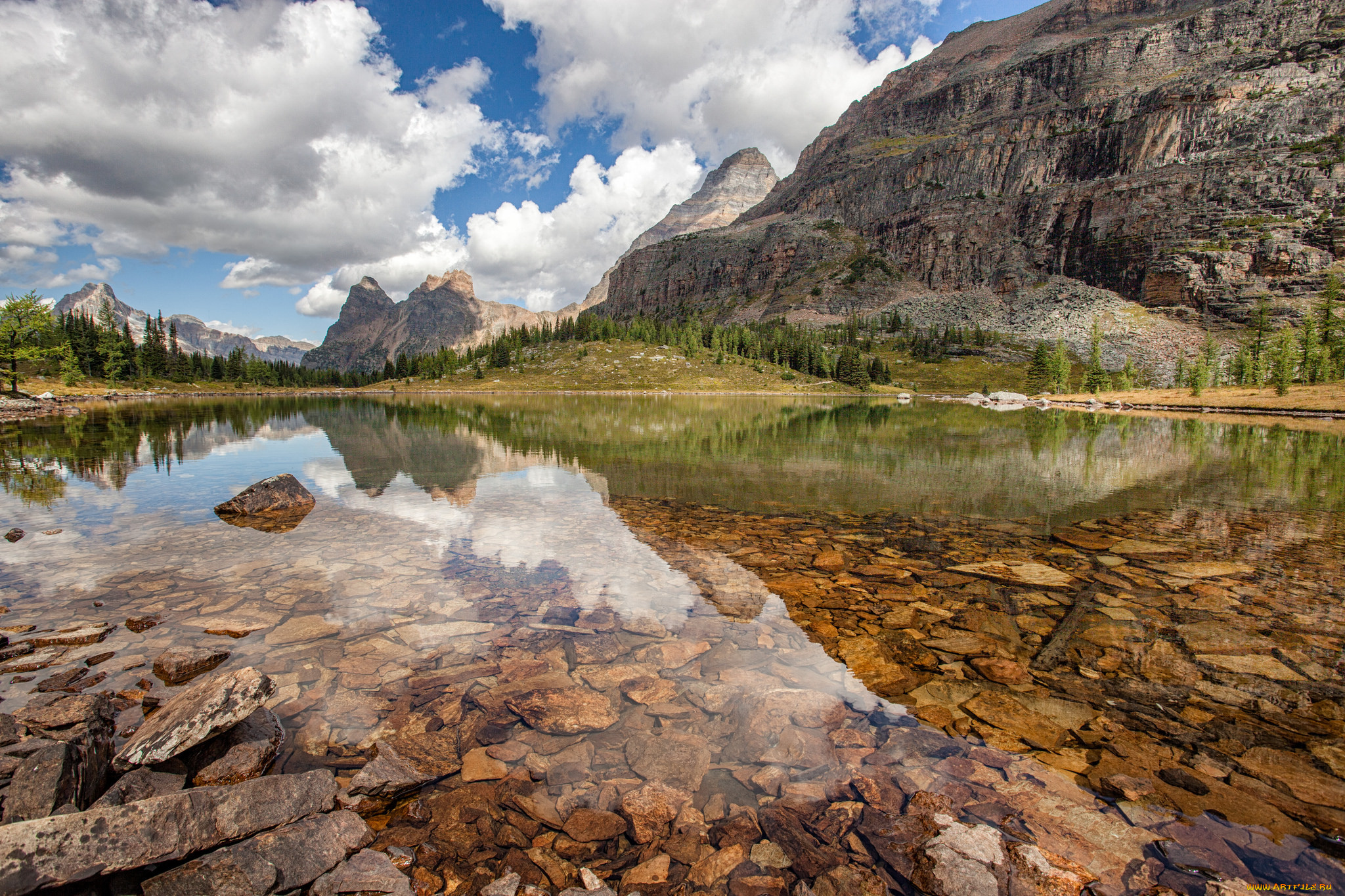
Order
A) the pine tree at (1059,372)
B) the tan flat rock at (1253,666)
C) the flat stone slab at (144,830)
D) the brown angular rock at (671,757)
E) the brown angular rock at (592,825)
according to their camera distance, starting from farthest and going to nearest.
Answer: the pine tree at (1059,372)
the tan flat rock at (1253,666)
the brown angular rock at (671,757)
the brown angular rock at (592,825)
the flat stone slab at (144,830)

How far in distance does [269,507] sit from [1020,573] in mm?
23695

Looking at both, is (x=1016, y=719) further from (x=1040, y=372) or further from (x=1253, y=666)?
(x=1040, y=372)

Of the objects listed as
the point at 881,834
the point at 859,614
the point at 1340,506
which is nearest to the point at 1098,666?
the point at 859,614

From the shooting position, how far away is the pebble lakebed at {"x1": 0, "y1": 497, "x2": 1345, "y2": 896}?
18.3 feet

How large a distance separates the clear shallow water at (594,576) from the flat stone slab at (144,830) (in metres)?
1.35

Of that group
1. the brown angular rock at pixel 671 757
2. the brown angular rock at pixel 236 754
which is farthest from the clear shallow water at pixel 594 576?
the brown angular rock at pixel 236 754

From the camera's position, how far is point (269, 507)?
19.6m

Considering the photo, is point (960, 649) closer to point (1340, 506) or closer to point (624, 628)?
point (624, 628)

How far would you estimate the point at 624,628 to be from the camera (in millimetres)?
10688

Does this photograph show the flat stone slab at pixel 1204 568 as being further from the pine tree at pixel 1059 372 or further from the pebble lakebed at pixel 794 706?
the pine tree at pixel 1059 372

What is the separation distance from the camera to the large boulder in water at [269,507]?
60.4 ft

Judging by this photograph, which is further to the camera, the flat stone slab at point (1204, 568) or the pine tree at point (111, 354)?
the pine tree at point (111, 354)

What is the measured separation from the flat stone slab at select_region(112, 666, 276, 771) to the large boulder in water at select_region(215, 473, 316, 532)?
40.5ft

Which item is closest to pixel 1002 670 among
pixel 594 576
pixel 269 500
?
pixel 594 576
